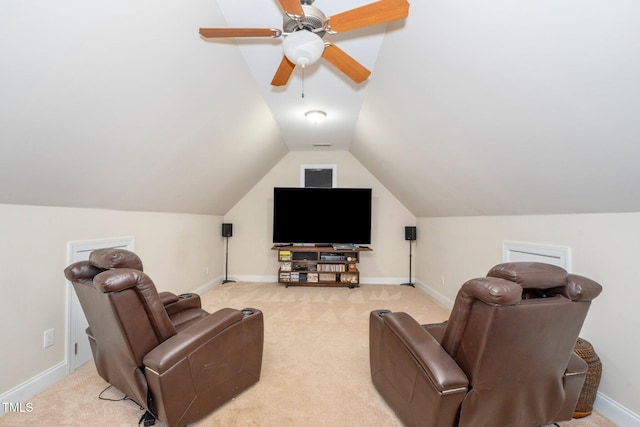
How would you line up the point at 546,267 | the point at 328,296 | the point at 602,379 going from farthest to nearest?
1. the point at 328,296
2. the point at 602,379
3. the point at 546,267

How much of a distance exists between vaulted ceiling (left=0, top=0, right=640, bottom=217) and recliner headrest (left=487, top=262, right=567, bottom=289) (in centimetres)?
78

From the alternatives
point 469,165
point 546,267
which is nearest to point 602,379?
point 546,267

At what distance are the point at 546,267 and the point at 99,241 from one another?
343cm

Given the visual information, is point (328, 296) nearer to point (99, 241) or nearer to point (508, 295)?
point (99, 241)

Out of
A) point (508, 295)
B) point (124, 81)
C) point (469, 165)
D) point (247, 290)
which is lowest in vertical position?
point (247, 290)

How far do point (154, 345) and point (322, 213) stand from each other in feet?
12.6

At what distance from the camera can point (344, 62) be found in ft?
6.57

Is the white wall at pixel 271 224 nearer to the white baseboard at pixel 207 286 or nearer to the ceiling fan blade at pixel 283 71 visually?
the white baseboard at pixel 207 286

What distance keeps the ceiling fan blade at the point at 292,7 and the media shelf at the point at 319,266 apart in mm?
3989

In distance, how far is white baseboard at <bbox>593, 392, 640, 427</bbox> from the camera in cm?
175

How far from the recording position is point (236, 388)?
6.54 feet

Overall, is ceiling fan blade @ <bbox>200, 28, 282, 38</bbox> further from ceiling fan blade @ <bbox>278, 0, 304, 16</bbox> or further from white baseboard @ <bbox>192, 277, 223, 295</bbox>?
white baseboard @ <bbox>192, 277, 223, 295</bbox>

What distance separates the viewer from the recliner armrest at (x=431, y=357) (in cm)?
135

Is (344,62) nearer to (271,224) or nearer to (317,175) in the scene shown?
(317,175)
